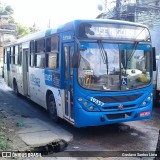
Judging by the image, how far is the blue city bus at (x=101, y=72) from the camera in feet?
24.2

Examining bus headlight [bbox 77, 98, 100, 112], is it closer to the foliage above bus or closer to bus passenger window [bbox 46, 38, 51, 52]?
the foliage above bus

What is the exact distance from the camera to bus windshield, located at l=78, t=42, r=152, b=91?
24.2 feet

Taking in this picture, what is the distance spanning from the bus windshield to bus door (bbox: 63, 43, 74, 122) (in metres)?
0.50

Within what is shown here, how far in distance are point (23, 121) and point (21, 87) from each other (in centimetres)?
433

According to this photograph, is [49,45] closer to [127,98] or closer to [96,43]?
[96,43]

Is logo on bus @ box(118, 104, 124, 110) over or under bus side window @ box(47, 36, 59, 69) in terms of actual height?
under

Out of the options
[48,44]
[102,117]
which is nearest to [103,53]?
[102,117]

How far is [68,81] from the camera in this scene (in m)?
7.88

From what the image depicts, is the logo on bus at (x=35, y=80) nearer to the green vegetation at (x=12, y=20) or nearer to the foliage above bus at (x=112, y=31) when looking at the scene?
the foliage above bus at (x=112, y=31)

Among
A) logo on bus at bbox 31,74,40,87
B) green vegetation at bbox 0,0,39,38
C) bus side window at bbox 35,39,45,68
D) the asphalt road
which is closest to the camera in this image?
the asphalt road

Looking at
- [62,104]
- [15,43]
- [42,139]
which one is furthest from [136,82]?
[15,43]

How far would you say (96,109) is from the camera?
746 centimetres

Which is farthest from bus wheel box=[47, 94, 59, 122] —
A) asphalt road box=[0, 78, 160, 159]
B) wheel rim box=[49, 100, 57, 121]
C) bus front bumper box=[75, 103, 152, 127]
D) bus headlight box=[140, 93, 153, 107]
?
bus headlight box=[140, 93, 153, 107]

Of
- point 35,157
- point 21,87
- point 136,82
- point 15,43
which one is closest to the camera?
point 35,157
